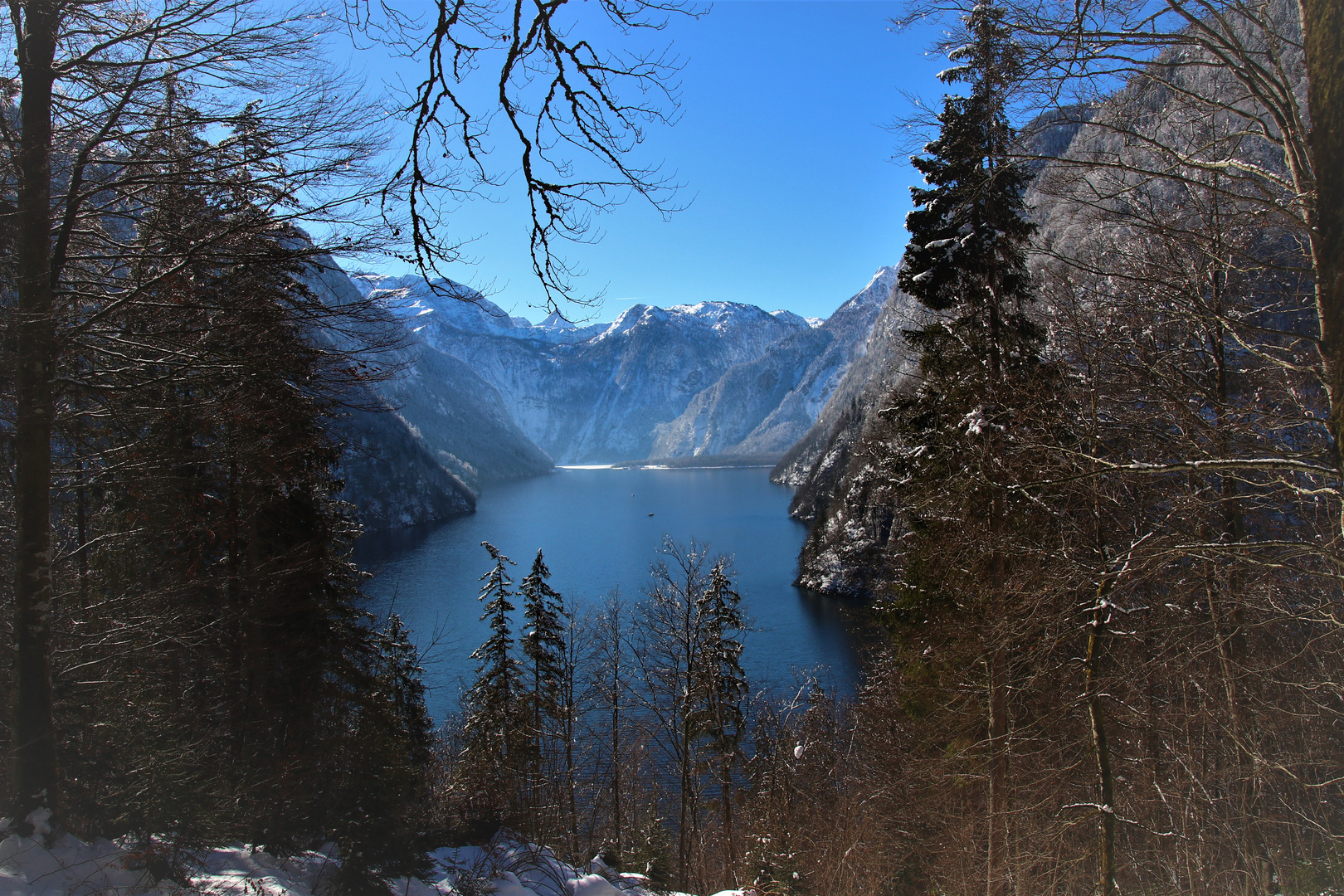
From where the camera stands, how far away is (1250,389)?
6.96 meters

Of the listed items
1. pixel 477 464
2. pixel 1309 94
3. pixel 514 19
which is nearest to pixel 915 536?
pixel 1309 94

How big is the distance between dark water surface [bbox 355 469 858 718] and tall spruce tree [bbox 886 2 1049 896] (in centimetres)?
977

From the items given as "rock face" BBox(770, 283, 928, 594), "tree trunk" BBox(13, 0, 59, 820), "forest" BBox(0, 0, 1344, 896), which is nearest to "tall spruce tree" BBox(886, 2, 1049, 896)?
"forest" BBox(0, 0, 1344, 896)

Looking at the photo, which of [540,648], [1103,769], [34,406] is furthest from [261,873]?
[540,648]

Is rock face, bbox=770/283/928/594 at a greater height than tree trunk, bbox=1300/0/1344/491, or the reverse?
tree trunk, bbox=1300/0/1344/491

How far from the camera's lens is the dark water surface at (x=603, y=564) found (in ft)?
102

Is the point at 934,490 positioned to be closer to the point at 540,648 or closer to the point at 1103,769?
the point at 1103,769

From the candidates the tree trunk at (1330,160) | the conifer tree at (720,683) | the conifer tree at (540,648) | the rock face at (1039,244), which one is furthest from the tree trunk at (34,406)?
the conifer tree at (540,648)

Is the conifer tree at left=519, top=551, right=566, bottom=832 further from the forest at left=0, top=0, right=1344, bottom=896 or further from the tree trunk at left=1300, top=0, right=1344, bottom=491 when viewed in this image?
the tree trunk at left=1300, top=0, right=1344, bottom=491

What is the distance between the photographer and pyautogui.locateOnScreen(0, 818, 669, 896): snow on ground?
149 inches

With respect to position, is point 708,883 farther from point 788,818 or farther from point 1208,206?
point 1208,206

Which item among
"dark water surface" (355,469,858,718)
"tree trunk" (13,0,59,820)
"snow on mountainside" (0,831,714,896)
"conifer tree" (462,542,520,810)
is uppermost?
"tree trunk" (13,0,59,820)

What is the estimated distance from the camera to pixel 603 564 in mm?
53031

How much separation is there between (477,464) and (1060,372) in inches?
7689
